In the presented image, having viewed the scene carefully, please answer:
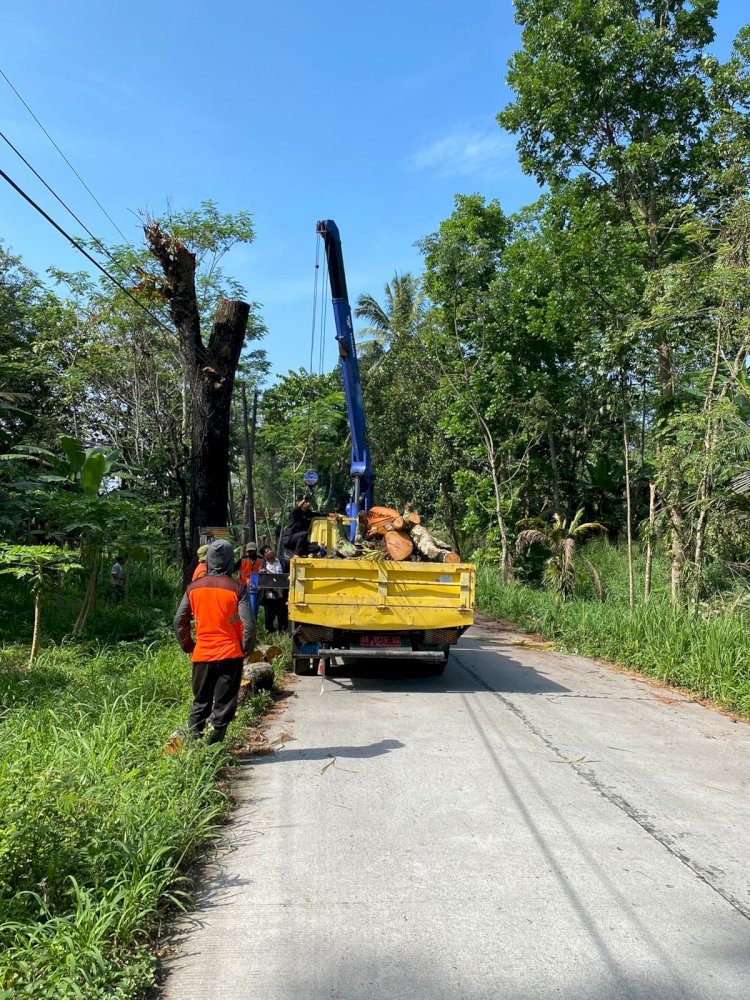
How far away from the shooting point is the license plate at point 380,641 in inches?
340

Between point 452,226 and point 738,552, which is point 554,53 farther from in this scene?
point 738,552

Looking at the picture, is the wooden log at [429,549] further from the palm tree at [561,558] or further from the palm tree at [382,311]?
the palm tree at [382,311]

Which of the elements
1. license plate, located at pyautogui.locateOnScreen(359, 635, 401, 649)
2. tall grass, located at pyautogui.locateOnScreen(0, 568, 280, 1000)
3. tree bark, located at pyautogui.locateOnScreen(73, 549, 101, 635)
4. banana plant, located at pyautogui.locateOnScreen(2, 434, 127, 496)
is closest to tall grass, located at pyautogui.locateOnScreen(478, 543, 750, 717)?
license plate, located at pyautogui.locateOnScreen(359, 635, 401, 649)

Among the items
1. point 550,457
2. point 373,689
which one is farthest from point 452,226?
point 373,689

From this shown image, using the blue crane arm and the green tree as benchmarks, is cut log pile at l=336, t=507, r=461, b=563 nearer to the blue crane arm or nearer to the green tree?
the blue crane arm

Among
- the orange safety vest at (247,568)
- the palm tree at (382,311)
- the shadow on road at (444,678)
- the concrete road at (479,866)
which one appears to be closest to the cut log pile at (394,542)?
the shadow on road at (444,678)

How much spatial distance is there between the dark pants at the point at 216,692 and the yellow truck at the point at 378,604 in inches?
116

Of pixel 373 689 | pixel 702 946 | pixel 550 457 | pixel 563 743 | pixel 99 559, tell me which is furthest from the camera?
pixel 550 457

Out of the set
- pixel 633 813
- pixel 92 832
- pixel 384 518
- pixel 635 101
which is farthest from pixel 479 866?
pixel 635 101

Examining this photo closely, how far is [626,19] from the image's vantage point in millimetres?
14430

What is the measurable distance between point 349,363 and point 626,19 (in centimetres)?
885

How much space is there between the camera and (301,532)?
11.3 metres

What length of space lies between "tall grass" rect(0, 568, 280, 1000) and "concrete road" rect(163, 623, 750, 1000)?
239 millimetres

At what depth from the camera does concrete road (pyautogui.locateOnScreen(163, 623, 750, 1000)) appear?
3002 millimetres
